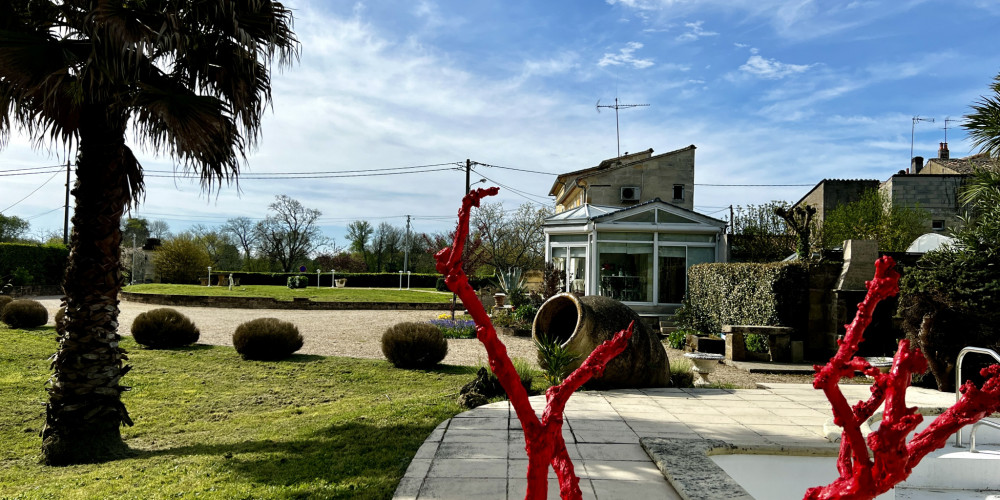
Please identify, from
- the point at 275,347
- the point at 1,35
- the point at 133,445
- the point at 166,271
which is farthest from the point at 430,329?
the point at 166,271

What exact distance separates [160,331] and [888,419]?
1452 centimetres

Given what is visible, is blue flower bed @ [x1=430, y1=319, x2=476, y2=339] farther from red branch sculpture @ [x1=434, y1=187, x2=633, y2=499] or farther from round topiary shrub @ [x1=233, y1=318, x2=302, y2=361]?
red branch sculpture @ [x1=434, y1=187, x2=633, y2=499]

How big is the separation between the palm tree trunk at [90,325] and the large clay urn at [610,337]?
546cm

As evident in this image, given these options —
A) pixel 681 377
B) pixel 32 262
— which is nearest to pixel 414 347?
pixel 681 377

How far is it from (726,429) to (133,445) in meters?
6.52

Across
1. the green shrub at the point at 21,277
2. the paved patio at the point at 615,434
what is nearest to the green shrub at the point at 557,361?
the paved patio at the point at 615,434

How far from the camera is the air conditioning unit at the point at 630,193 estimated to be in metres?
29.6

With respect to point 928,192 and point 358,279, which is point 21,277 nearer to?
point 358,279

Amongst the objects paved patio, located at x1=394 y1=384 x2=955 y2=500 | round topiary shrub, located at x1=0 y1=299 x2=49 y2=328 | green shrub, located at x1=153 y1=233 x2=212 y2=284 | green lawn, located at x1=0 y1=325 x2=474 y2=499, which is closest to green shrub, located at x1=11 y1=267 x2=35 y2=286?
green shrub, located at x1=153 y1=233 x2=212 y2=284

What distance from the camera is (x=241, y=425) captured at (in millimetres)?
7426

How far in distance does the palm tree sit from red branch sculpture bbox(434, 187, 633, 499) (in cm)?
575

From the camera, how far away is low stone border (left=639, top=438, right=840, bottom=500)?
13.2 feet

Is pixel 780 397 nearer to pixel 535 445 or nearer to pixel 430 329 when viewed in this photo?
pixel 430 329

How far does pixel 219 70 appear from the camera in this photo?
23.0 feet
